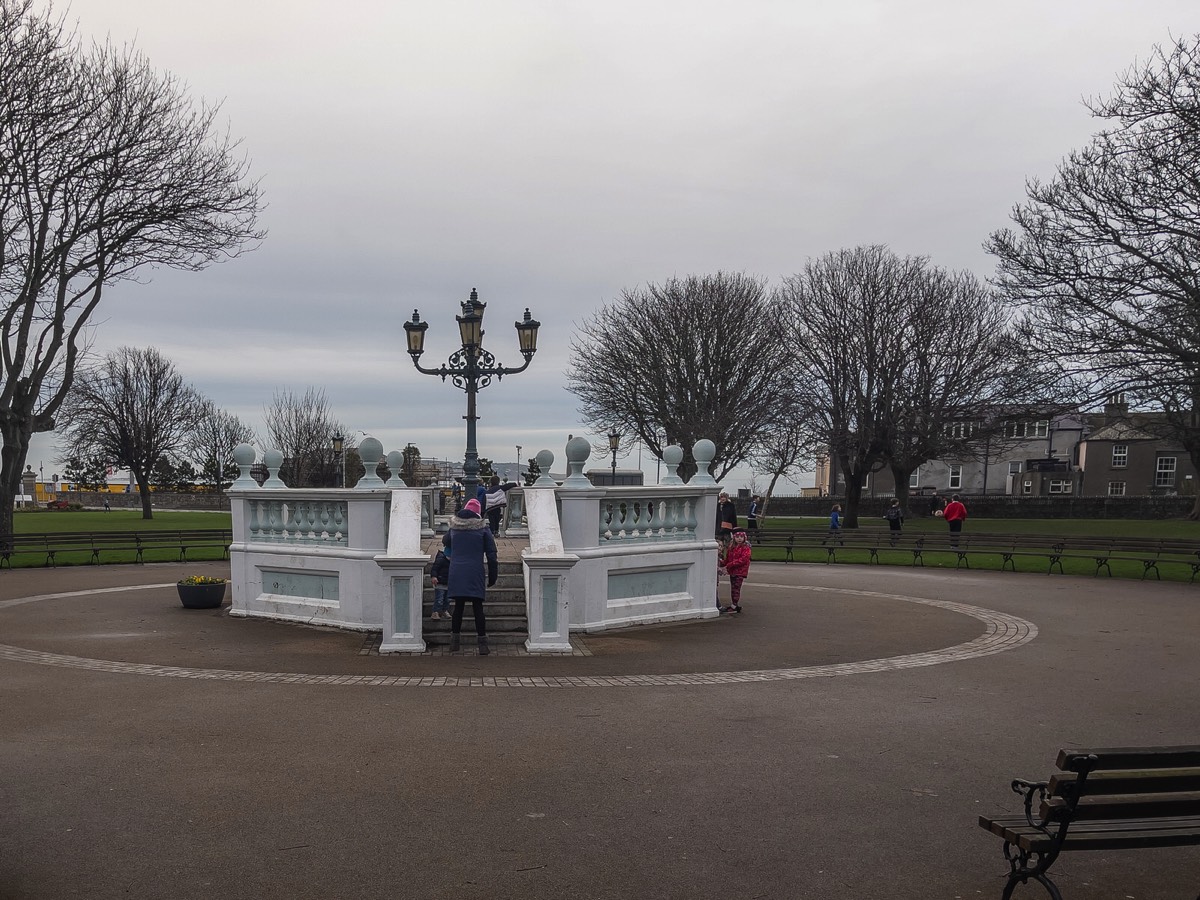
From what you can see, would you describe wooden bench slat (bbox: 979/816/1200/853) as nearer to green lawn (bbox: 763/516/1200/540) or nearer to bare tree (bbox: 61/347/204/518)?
green lawn (bbox: 763/516/1200/540)

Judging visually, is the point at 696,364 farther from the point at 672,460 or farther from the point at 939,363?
the point at 672,460

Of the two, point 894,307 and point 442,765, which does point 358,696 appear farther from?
point 894,307

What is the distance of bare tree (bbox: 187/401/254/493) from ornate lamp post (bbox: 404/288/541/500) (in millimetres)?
53539

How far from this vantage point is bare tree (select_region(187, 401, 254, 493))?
6819 centimetres

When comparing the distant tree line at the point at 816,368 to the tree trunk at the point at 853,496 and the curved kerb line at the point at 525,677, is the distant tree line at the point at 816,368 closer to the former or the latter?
the tree trunk at the point at 853,496

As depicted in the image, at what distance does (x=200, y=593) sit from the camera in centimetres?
1391

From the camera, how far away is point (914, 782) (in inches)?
234

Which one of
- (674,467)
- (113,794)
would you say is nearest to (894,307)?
(674,467)

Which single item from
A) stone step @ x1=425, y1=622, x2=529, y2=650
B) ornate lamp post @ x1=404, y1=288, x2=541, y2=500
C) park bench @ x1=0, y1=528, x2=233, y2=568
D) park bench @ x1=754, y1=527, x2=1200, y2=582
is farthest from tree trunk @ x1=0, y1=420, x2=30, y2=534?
park bench @ x1=754, y1=527, x2=1200, y2=582

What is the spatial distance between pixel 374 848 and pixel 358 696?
3.53 meters

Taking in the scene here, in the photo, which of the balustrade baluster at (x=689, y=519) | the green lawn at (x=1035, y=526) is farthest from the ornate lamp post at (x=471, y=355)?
the green lawn at (x=1035, y=526)

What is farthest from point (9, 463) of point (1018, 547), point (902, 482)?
point (902, 482)

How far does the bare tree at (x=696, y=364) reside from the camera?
129ft

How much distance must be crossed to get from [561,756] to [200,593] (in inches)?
369
